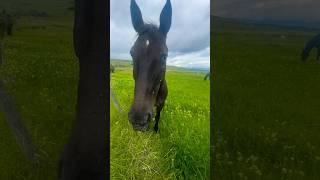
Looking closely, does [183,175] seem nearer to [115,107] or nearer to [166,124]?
[166,124]

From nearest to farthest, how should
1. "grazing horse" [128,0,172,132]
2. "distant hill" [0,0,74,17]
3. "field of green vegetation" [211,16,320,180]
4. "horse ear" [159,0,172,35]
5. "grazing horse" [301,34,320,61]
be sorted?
"horse ear" [159,0,172,35]
"grazing horse" [128,0,172,132]
"field of green vegetation" [211,16,320,180]
"grazing horse" [301,34,320,61]
"distant hill" [0,0,74,17]

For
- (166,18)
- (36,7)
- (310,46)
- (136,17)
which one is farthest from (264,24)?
(36,7)

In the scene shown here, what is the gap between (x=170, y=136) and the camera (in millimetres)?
5547

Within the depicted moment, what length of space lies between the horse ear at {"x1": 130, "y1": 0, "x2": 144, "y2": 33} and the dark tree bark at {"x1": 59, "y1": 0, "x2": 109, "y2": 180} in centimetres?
35

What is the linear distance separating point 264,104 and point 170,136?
194 centimetres

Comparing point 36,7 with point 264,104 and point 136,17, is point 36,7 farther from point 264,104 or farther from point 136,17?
point 264,104

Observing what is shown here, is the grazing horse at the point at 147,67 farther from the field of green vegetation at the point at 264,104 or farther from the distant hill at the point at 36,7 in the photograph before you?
the distant hill at the point at 36,7

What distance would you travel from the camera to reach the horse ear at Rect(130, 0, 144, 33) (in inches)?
203

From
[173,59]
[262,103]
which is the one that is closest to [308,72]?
[262,103]

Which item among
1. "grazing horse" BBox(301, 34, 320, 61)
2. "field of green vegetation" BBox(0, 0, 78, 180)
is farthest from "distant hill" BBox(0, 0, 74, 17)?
"grazing horse" BBox(301, 34, 320, 61)

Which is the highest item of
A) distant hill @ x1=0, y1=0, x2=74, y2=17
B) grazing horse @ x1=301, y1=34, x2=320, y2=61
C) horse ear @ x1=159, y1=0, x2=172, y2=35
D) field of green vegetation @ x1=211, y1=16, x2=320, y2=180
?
horse ear @ x1=159, y1=0, x2=172, y2=35

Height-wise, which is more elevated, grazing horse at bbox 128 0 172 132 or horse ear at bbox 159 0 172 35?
horse ear at bbox 159 0 172 35

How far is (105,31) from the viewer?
5531 mm

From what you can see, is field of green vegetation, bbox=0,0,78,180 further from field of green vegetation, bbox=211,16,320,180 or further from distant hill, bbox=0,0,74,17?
field of green vegetation, bbox=211,16,320,180
